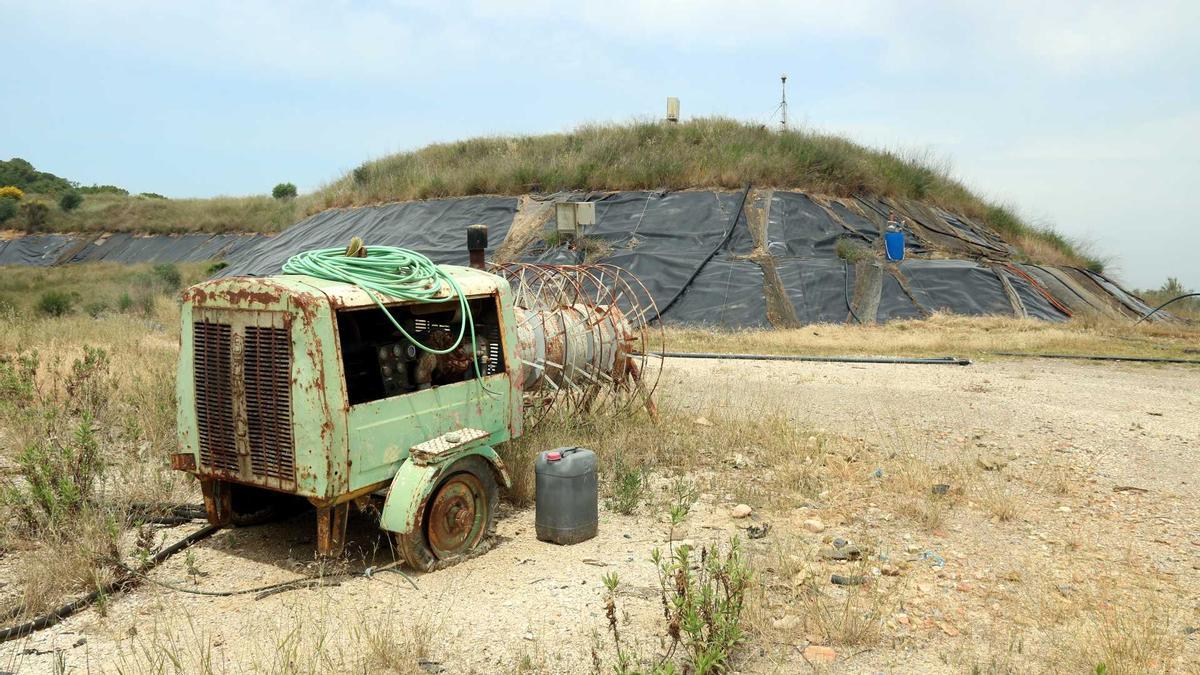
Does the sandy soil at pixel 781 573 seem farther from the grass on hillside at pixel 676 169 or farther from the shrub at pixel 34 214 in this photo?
the shrub at pixel 34 214

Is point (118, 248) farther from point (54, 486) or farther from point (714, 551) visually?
point (714, 551)

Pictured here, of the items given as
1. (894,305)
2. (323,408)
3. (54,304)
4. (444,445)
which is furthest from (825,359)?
(54,304)

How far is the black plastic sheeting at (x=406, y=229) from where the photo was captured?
19.4 m

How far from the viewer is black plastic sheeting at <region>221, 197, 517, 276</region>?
63.7 ft

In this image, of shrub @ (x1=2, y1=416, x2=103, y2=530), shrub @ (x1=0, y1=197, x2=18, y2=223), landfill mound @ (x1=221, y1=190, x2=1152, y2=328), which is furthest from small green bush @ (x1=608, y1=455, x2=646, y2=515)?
shrub @ (x1=0, y1=197, x2=18, y2=223)

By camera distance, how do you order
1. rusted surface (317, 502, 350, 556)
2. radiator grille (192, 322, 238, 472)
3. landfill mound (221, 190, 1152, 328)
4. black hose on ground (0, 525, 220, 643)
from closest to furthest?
black hose on ground (0, 525, 220, 643) < rusted surface (317, 502, 350, 556) < radiator grille (192, 322, 238, 472) < landfill mound (221, 190, 1152, 328)

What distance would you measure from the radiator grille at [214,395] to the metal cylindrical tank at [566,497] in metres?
1.78

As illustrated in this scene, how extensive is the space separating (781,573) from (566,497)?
4.45 feet

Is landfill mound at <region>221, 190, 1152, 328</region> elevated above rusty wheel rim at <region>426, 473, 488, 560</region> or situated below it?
above

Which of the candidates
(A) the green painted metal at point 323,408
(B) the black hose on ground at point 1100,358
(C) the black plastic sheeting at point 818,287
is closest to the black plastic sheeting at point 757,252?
(C) the black plastic sheeting at point 818,287

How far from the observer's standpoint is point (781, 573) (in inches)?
189

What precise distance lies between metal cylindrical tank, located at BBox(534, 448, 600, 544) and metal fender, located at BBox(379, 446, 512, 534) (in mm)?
708

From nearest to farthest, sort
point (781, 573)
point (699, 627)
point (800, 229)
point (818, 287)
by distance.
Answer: point (699, 627) → point (781, 573) → point (818, 287) → point (800, 229)

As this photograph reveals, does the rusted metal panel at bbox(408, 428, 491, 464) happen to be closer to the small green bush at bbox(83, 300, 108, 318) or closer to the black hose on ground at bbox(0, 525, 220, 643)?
the black hose on ground at bbox(0, 525, 220, 643)
